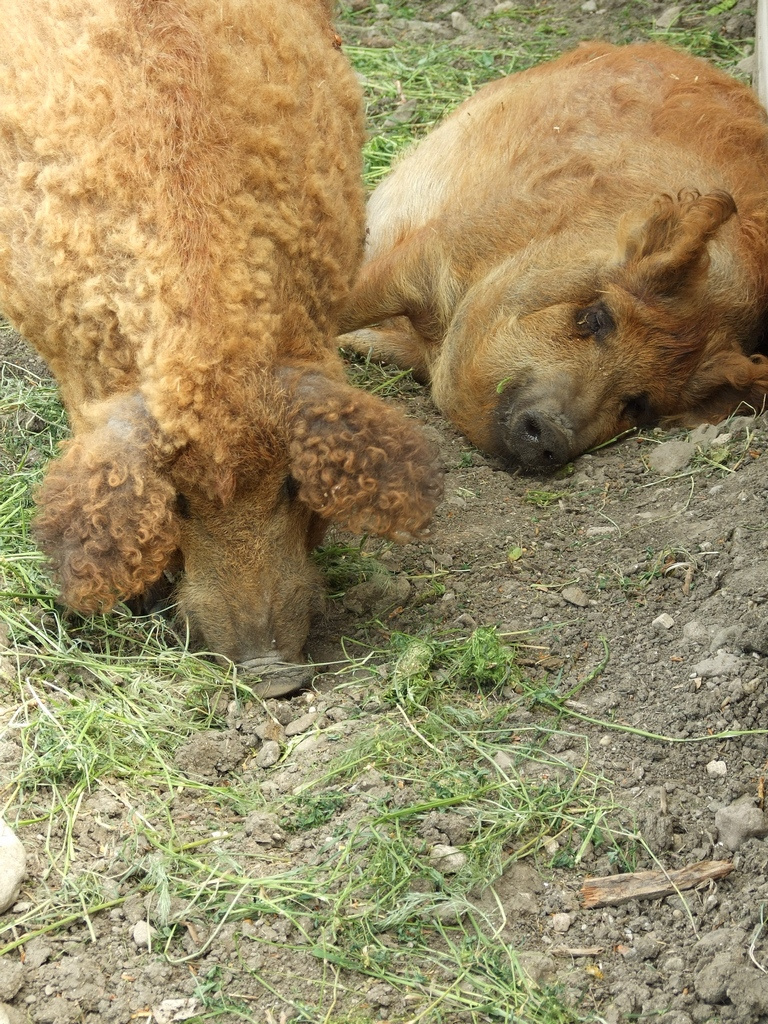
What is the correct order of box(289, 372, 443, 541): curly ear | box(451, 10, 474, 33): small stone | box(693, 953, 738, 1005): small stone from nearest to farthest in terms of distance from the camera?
1. box(693, 953, 738, 1005): small stone
2. box(289, 372, 443, 541): curly ear
3. box(451, 10, 474, 33): small stone

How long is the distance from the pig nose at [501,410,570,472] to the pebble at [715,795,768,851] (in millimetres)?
2824

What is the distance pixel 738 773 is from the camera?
4.27 m

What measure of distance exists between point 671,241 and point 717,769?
122 inches

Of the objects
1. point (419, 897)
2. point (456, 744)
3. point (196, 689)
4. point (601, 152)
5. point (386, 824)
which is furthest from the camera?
point (601, 152)

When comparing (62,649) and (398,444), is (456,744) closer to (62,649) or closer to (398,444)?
(398,444)

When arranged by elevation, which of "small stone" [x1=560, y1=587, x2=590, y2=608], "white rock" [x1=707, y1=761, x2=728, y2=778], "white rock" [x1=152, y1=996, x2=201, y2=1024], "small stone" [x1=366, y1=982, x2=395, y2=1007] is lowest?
"small stone" [x1=560, y1=587, x2=590, y2=608]

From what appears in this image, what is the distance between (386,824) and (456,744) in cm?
50

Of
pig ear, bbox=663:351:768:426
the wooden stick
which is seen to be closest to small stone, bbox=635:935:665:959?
the wooden stick

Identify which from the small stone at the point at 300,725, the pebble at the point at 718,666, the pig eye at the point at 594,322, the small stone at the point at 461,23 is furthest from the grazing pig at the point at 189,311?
the small stone at the point at 461,23

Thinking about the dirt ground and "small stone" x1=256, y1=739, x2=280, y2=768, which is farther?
"small stone" x1=256, y1=739, x2=280, y2=768

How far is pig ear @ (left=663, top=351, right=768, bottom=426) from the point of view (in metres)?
6.87

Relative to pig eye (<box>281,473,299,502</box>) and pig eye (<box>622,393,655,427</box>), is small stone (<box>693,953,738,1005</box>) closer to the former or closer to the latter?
pig eye (<box>281,473,299,502</box>)

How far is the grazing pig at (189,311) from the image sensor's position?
14.6ft

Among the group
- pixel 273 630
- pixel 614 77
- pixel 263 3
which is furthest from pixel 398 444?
pixel 614 77
